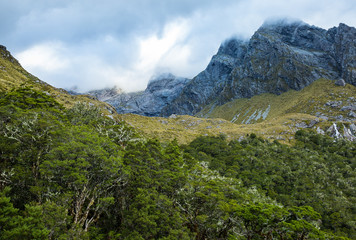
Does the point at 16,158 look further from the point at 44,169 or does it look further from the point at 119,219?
the point at 119,219

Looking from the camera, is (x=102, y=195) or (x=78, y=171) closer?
(x=78, y=171)

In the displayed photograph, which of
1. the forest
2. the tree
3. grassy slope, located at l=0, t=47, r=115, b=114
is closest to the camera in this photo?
the forest

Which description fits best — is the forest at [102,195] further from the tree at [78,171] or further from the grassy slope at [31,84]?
the grassy slope at [31,84]

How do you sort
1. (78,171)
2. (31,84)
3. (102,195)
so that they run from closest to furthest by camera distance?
(78,171) → (102,195) → (31,84)

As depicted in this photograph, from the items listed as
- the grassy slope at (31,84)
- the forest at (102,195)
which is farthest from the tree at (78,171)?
the grassy slope at (31,84)

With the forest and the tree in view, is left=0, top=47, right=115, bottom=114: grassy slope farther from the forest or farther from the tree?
the tree

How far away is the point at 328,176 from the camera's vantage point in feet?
348

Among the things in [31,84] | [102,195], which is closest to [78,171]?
[102,195]

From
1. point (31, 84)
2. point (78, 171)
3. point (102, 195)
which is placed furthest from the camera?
point (31, 84)

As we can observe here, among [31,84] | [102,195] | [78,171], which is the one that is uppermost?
[31,84]

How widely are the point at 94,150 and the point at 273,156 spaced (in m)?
118

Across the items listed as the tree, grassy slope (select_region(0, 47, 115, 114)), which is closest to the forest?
the tree

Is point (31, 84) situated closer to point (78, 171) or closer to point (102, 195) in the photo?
point (102, 195)

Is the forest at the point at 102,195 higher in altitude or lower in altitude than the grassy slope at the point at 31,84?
lower
